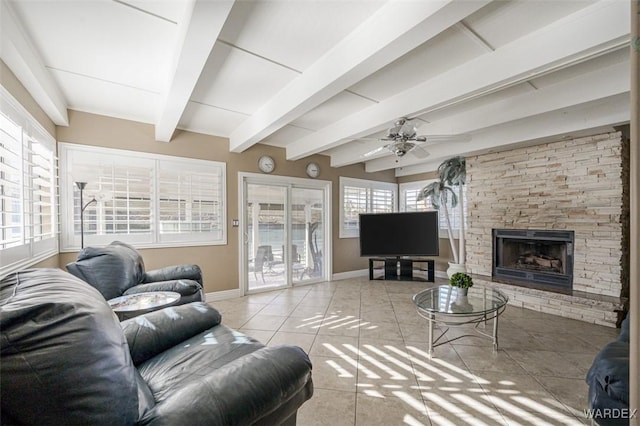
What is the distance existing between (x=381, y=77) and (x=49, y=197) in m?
3.51

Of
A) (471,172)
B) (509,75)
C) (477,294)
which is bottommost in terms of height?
(477,294)

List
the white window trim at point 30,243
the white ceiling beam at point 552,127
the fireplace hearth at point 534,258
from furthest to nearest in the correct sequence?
the fireplace hearth at point 534,258
the white ceiling beam at point 552,127
the white window trim at point 30,243

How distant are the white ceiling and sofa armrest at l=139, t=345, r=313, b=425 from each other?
1.70 metres

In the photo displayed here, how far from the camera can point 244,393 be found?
959mm

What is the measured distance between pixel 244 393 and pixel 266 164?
3.85 metres

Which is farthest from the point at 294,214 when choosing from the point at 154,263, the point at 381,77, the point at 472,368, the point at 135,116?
the point at 472,368

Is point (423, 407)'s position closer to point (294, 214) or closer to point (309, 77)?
point (309, 77)

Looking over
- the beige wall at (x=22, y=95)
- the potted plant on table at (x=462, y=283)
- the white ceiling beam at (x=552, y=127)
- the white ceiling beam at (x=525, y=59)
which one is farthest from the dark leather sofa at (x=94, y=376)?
the white ceiling beam at (x=552, y=127)

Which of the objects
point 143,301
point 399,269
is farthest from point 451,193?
point 143,301

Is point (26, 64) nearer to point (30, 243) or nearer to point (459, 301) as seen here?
point (30, 243)

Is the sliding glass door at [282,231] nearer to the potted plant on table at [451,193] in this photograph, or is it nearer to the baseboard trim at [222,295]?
the baseboard trim at [222,295]

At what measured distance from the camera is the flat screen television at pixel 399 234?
5004 millimetres

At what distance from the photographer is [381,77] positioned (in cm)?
240

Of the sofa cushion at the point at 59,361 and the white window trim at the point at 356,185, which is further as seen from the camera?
the white window trim at the point at 356,185
